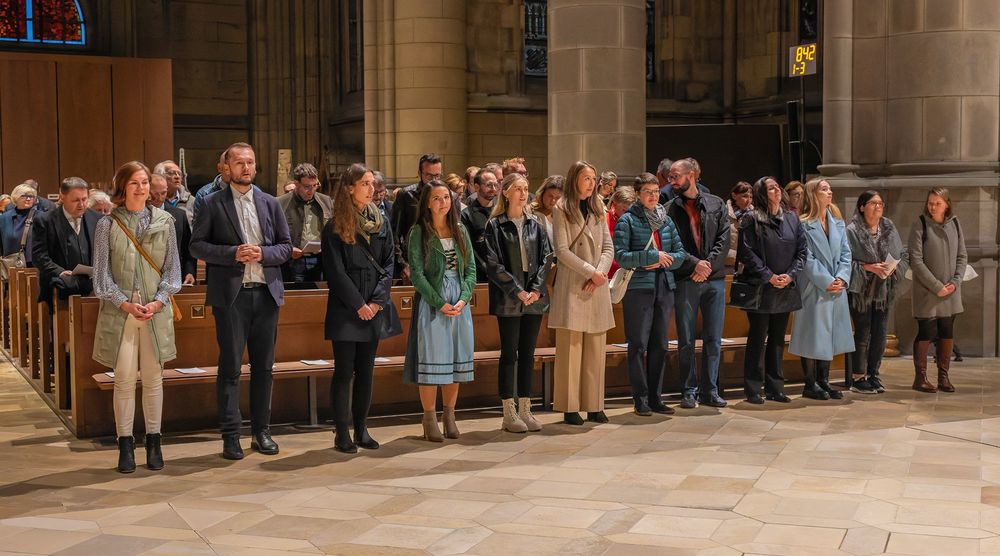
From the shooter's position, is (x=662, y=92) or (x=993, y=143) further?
(x=662, y=92)

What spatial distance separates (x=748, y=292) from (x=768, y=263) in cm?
26

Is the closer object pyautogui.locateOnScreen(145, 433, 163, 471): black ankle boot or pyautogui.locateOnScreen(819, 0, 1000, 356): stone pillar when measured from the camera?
pyautogui.locateOnScreen(145, 433, 163, 471): black ankle boot

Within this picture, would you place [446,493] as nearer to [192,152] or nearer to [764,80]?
[764,80]

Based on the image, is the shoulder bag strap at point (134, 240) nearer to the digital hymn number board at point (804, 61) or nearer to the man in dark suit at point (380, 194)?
the man in dark suit at point (380, 194)

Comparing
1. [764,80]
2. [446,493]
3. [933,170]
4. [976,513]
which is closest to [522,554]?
[446,493]

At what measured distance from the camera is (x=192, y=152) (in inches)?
874

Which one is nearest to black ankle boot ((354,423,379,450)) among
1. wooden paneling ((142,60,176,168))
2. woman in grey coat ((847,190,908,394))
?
woman in grey coat ((847,190,908,394))

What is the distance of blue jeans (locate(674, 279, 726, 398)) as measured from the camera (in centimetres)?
901

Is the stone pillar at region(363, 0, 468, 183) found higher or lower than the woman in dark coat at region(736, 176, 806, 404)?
higher

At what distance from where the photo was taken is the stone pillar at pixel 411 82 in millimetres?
17422

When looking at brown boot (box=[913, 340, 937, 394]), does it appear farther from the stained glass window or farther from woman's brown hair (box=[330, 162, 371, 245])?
the stained glass window

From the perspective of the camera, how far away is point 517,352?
8430 mm

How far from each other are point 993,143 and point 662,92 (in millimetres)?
8482

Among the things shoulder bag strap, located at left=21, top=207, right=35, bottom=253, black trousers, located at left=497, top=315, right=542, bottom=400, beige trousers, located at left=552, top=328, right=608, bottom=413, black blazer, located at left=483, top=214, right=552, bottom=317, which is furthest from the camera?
shoulder bag strap, located at left=21, top=207, right=35, bottom=253
